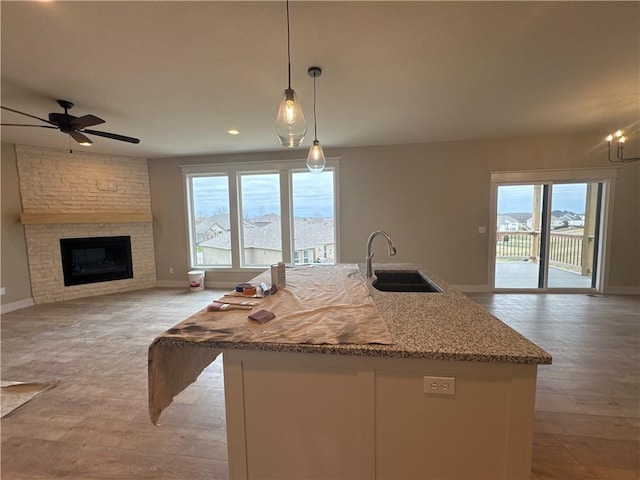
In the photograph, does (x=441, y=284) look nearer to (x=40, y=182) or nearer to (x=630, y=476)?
(x=630, y=476)

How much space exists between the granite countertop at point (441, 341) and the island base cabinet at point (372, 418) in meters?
0.07

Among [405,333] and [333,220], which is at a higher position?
[333,220]

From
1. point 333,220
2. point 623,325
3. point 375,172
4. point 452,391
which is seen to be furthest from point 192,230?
point 623,325

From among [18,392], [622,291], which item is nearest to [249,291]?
[18,392]

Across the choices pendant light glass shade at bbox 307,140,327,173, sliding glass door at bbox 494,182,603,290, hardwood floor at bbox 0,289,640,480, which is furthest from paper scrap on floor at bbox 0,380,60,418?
sliding glass door at bbox 494,182,603,290

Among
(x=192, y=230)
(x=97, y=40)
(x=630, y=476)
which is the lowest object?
(x=630, y=476)

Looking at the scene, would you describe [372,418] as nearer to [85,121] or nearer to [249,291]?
[249,291]

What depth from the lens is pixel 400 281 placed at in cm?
239

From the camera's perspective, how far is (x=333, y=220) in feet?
16.4

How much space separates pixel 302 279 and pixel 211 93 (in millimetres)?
2085

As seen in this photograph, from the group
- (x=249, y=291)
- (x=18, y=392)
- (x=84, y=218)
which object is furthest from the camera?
(x=84, y=218)

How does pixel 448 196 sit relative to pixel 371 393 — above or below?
above

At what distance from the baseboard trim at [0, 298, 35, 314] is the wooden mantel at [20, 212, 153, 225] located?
124cm

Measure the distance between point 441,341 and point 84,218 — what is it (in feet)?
19.3
